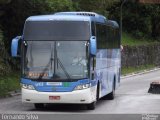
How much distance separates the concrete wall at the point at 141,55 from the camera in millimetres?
54841

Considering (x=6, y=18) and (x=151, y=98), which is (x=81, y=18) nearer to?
(x=151, y=98)

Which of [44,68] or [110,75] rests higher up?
[44,68]

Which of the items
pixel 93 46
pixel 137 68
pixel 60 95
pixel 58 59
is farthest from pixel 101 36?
pixel 137 68

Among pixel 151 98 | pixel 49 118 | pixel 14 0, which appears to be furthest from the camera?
pixel 14 0

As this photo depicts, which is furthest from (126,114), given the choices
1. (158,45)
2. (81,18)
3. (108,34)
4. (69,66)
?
(158,45)

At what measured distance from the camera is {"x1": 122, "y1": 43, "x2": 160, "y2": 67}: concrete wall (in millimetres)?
54841

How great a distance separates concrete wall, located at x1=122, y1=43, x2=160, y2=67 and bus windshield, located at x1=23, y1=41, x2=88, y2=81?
34.2m

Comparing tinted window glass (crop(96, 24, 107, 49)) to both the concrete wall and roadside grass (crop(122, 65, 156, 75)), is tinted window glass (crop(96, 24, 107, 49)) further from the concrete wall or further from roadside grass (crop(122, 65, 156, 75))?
the concrete wall

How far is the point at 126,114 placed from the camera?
18.2 m

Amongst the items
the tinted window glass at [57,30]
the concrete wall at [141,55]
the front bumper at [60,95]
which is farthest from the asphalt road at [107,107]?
the concrete wall at [141,55]

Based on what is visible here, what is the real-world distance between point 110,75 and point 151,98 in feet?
7.45

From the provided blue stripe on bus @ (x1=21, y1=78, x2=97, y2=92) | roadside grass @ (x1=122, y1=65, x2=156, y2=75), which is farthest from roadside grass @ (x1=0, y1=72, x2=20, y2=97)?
roadside grass @ (x1=122, y1=65, x2=156, y2=75)

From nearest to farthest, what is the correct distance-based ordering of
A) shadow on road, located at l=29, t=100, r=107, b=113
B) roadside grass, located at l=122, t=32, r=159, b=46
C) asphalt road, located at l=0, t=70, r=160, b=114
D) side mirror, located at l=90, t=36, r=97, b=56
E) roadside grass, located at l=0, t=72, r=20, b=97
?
1. side mirror, located at l=90, t=36, r=97, b=56
2. asphalt road, located at l=0, t=70, r=160, b=114
3. shadow on road, located at l=29, t=100, r=107, b=113
4. roadside grass, located at l=0, t=72, r=20, b=97
5. roadside grass, located at l=122, t=32, r=159, b=46

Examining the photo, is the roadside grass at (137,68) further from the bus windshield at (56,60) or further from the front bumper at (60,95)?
the front bumper at (60,95)
